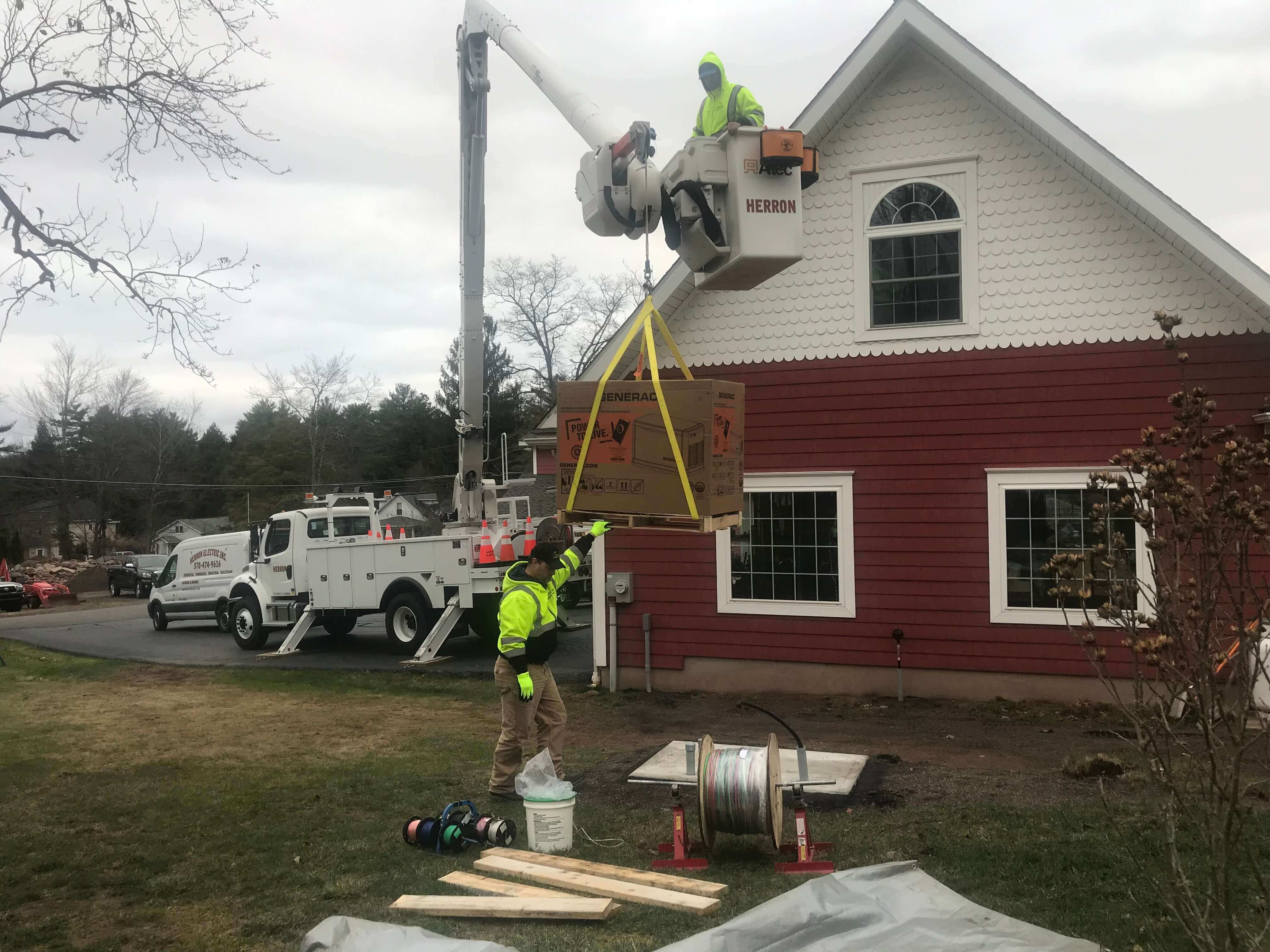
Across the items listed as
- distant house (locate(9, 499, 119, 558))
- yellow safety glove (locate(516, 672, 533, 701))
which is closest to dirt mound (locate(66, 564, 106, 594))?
distant house (locate(9, 499, 119, 558))

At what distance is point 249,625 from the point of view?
20.5 m

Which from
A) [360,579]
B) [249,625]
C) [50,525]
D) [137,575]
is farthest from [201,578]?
[50,525]

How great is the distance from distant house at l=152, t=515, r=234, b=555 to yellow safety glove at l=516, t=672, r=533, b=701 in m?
55.5

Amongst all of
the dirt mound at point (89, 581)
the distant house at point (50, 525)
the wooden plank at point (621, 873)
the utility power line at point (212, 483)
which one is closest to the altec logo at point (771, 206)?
the wooden plank at point (621, 873)

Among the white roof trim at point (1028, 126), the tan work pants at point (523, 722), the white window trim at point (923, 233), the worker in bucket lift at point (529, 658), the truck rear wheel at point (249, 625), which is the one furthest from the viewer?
the truck rear wheel at point (249, 625)

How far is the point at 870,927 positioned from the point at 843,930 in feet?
0.42

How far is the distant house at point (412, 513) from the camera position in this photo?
2053 centimetres

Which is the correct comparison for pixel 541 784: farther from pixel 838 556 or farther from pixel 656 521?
pixel 838 556

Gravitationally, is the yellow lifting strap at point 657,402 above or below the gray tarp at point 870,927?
above

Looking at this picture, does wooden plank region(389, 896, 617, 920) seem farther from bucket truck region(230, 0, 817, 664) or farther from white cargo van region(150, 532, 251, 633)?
white cargo van region(150, 532, 251, 633)

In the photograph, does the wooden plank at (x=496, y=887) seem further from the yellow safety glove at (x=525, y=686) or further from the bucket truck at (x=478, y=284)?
the bucket truck at (x=478, y=284)

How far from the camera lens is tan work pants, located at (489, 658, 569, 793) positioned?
8.12 meters

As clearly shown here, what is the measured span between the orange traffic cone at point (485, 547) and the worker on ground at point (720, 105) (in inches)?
417

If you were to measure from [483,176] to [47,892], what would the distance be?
32.6 ft
